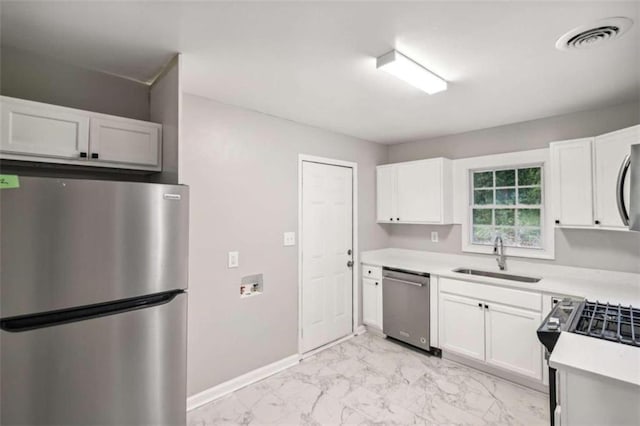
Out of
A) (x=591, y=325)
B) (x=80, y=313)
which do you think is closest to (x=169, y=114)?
(x=80, y=313)

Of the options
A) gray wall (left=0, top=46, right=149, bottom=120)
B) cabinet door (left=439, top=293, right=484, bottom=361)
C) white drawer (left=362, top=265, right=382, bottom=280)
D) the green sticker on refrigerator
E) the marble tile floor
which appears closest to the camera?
the green sticker on refrigerator

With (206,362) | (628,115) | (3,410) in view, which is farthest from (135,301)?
(628,115)

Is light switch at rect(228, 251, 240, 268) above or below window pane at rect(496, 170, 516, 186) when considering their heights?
below

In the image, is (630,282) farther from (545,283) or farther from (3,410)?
(3,410)

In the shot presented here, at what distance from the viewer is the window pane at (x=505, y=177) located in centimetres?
323

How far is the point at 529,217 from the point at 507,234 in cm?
28

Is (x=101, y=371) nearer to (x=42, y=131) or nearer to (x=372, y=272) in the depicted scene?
(x=42, y=131)

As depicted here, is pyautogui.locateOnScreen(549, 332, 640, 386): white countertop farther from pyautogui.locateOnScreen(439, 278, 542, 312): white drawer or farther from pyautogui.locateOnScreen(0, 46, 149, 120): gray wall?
pyautogui.locateOnScreen(0, 46, 149, 120): gray wall

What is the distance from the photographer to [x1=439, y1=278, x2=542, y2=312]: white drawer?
2.49 m

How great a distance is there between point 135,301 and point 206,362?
3.67ft

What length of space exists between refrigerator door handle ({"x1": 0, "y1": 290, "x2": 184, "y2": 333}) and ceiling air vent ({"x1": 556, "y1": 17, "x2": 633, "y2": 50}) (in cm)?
253

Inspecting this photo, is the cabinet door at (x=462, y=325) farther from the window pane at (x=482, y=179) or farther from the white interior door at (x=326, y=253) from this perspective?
the window pane at (x=482, y=179)

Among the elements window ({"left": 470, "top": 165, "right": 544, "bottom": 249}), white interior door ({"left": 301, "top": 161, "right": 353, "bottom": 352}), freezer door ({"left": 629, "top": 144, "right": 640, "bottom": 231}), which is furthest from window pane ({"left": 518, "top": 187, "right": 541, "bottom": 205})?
white interior door ({"left": 301, "top": 161, "right": 353, "bottom": 352})

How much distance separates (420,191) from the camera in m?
3.60
